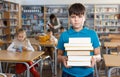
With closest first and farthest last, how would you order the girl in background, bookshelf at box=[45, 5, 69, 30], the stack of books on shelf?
the stack of books on shelf
the girl in background
bookshelf at box=[45, 5, 69, 30]

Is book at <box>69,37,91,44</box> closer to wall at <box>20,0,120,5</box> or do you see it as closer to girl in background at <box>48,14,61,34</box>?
girl in background at <box>48,14,61,34</box>

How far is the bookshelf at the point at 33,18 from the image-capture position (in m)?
11.4

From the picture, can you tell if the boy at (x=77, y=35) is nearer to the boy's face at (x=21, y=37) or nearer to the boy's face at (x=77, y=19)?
the boy's face at (x=77, y=19)

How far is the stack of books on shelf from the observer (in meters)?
1.72

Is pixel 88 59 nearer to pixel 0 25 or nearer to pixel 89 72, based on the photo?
pixel 89 72

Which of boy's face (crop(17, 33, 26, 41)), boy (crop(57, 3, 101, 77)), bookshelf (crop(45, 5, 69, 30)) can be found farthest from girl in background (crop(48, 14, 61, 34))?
boy (crop(57, 3, 101, 77))

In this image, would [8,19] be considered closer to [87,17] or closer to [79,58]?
[87,17]

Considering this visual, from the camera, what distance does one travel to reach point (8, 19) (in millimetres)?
10367

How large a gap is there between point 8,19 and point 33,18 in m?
1.45

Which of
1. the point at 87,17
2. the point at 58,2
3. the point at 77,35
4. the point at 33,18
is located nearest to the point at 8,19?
the point at 33,18

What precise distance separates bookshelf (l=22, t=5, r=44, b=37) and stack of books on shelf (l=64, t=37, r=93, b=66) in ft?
31.7

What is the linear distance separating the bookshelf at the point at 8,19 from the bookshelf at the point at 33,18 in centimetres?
52

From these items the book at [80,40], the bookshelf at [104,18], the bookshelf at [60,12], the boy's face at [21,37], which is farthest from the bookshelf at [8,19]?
the book at [80,40]

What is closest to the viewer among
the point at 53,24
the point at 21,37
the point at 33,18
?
the point at 21,37
